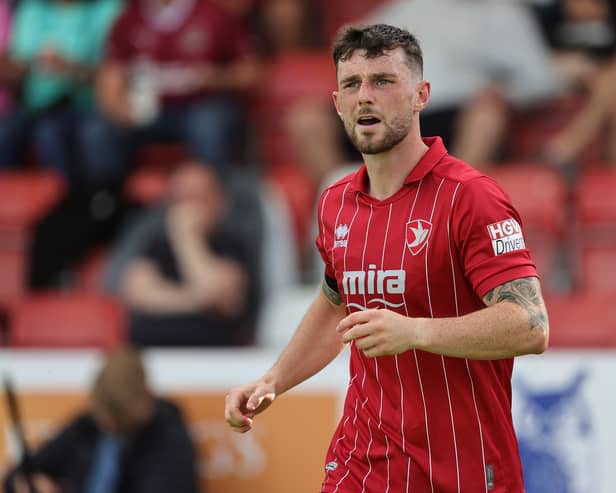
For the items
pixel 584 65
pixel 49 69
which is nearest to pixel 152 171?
pixel 49 69

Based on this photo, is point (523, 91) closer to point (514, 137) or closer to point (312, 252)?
point (514, 137)

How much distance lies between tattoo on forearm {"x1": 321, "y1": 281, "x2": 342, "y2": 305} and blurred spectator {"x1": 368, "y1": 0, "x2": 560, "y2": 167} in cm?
355

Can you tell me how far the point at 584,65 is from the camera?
7.05 metres

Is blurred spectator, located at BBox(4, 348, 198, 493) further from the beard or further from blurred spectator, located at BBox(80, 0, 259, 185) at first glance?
the beard

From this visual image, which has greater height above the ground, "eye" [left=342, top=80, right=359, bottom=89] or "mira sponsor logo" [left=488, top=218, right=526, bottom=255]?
"eye" [left=342, top=80, right=359, bottom=89]

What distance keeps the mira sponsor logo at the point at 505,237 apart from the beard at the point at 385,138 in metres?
0.35

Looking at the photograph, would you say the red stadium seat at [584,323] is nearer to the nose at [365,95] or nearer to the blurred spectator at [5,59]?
the nose at [365,95]

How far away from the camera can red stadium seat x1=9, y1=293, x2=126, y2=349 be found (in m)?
6.63

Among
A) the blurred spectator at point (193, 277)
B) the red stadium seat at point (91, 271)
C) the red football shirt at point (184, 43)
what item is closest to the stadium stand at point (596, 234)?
the blurred spectator at point (193, 277)

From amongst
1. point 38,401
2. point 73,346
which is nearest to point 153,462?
point 38,401

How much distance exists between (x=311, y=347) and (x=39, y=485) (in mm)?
2712

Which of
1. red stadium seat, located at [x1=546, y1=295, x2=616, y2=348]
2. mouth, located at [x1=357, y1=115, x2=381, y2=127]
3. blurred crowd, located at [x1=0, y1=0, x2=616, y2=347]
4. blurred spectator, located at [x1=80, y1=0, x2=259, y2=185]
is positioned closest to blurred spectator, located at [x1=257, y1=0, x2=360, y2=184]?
blurred crowd, located at [x1=0, y1=0, x2=616, y2=347]

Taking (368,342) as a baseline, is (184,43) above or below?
above

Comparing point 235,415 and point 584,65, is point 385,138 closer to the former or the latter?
point 235,415
